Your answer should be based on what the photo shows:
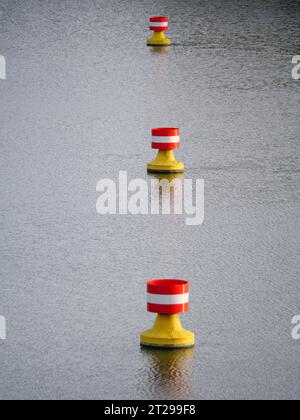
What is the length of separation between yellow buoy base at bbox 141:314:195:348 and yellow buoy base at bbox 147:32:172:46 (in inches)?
797

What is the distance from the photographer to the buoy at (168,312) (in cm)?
1011

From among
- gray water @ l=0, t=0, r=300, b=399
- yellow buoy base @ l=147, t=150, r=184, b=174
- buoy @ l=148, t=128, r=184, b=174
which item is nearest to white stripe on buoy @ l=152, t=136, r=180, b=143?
buoy @ l=148, t=128, r=184, b=174

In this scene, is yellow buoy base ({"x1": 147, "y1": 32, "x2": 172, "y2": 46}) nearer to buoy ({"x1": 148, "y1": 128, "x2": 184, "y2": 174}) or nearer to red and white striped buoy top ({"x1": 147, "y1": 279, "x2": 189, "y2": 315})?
buoy ({"x1": 148, "y1": 128, "x2": 184, "y2": 174})

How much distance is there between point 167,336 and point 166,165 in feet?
23.6

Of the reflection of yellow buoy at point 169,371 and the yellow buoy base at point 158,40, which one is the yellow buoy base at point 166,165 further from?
the yellow buoy base at point 158,40

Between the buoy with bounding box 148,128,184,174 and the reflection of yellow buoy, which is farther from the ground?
the buoy with bounding box 148,128,184,174

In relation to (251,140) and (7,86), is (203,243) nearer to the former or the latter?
(251,140)

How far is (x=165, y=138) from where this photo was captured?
55.4 ft

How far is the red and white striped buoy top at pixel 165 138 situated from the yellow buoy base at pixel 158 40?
43.7ft

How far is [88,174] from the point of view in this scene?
56.5 ft

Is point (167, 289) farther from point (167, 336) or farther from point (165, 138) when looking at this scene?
point (165, 138)

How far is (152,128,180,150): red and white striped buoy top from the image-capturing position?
16844 millimetres

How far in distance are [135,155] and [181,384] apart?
928 cm

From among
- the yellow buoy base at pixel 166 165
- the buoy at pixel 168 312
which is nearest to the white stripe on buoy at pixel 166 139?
the yellow buoy base at pixel 166 165
